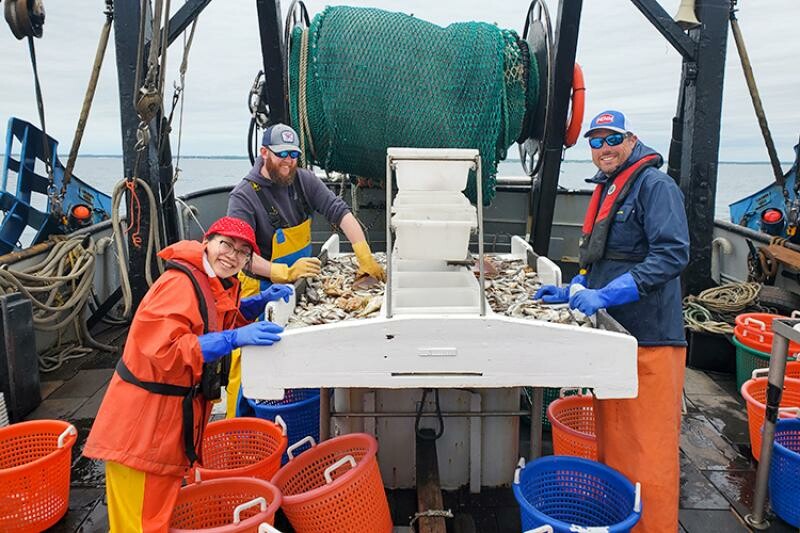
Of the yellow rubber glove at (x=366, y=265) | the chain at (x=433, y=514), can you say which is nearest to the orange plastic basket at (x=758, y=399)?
the chain at (x=433, y=514)

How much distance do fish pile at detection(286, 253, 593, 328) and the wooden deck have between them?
106 cm

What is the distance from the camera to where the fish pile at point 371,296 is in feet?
7.89

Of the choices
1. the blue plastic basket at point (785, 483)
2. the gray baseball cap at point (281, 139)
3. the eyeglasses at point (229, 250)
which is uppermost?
the gray baseball cap at point (281, 139)

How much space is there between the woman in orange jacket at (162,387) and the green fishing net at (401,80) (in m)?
1.55

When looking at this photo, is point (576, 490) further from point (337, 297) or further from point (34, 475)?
point (34, 475)

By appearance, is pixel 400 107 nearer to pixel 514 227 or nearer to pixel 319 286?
pixel 319 286

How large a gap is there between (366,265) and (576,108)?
2198 millimetres

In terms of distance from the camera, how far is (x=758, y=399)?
347 cm

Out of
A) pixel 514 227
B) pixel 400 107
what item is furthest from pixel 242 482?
pixel 514 227

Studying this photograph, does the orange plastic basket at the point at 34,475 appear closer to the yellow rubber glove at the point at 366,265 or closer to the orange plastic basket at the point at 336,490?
the orange plastic basket at the point at 336,490

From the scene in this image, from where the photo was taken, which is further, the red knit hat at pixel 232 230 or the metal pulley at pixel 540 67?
the metal pulley at pixel 540 67

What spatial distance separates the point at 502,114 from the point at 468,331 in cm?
205

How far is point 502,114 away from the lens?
3600 mm

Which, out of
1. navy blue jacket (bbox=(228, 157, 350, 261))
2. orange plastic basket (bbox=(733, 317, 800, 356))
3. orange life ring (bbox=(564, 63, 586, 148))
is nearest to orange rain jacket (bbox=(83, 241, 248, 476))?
navy blue jacket (bbox=(228, 157, 350, 261))
